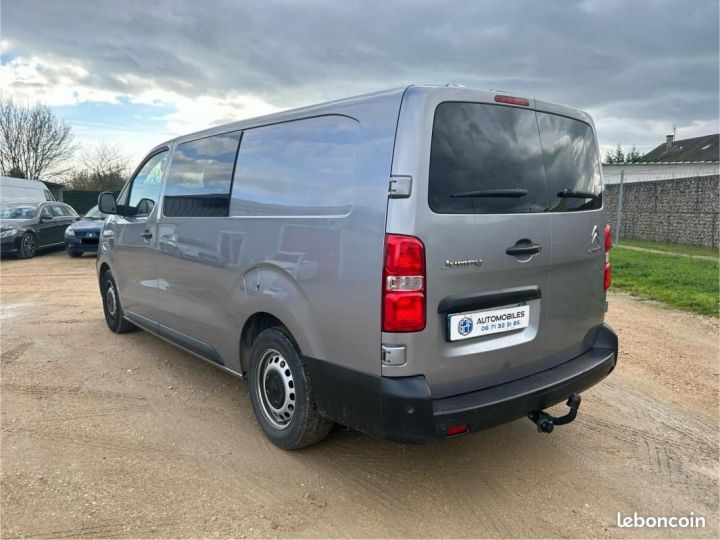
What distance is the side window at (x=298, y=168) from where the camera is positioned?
9.24 feet

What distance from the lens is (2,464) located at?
316 cm

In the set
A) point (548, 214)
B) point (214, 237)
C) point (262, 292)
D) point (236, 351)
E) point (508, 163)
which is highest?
point (508, 163)

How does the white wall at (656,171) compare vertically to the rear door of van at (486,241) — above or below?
above

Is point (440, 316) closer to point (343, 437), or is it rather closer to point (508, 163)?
point (508, 163)

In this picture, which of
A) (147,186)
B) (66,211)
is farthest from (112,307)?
(66,211)

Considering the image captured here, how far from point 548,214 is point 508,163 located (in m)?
0.40

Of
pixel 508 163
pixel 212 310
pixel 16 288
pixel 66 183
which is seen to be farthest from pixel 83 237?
pixel 66 183

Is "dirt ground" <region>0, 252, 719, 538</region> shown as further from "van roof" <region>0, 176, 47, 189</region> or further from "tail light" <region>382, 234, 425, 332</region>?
"van roof" <region>0, 176, 47, 189</region>

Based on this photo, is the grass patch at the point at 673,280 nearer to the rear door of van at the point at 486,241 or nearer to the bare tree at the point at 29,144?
the rear door of van at the point at 486,241

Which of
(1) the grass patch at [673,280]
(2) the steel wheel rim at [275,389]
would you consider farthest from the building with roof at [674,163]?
(2) the steel wheel rim at [275,389]

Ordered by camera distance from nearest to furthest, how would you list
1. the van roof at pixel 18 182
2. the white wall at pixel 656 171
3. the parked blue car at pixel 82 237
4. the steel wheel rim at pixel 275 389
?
the steel wheel rim at pixel 275 389 < the parked blue car at pixel 82 237 < the van roof at pixel 18 182 < the white wall at pixel 656 171

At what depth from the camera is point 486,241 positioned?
2.67 m

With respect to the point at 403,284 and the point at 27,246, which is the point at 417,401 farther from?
the point at 27,246

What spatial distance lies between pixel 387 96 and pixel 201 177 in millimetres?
1965
